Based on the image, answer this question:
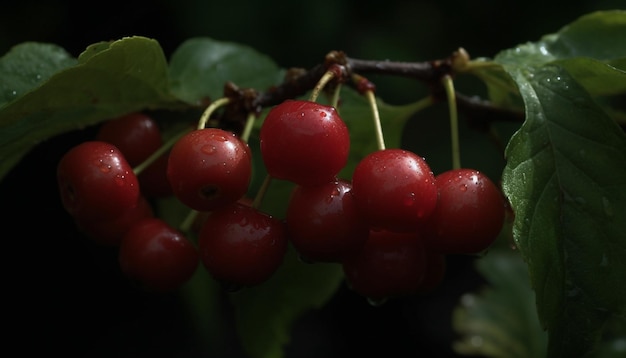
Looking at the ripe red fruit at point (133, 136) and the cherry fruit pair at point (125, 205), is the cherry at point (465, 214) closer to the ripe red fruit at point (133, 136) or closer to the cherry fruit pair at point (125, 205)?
the cherry fruit pair at point (125, 205)

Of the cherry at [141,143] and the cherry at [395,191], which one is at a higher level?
the cherry at [395,191]

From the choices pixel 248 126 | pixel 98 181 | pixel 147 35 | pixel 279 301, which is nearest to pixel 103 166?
pixel 98 181

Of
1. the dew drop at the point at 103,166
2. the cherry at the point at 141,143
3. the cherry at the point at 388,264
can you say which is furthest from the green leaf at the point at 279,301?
the dew drop at the point at 103,166

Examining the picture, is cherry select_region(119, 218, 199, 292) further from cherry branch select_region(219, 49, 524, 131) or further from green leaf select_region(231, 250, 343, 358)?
green leaf select_region(231, 250, 343, 358)

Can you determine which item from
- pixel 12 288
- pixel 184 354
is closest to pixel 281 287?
pixel 12 288

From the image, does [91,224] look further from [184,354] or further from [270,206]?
[184,354]

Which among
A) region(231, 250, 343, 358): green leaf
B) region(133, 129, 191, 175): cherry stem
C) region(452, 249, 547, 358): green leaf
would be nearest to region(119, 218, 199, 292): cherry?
region(133, 129, 191, 175): cherry stem
